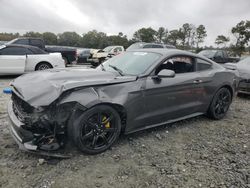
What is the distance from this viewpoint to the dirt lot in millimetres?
2410

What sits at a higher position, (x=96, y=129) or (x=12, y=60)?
(x=12, y=60)

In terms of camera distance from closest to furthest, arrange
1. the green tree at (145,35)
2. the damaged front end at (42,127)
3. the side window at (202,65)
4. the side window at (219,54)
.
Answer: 1. the damaged front end at (42,127)
2. the side window at (202,65)
3. the side window at (219,54)
4. the green tree at (145,35)

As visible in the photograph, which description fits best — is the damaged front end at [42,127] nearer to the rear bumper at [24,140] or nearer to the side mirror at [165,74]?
the rear bumper at [24,140]

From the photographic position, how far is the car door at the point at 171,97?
10.8 ft

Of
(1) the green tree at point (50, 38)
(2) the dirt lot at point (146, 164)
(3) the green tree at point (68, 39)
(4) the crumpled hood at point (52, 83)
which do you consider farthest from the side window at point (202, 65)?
(3) the green tree at point (68, 39)

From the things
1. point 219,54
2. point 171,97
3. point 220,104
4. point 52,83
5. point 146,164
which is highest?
point 219,54

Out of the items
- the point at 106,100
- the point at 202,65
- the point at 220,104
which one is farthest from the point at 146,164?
the point at 220,104

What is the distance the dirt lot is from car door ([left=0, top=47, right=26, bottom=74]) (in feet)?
17.8

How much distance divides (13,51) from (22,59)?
0.49m

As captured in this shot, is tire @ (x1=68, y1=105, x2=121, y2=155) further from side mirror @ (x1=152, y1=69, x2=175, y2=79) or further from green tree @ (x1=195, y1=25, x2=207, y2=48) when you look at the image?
green tree @ (x1=195, y1=25, x2=207, y2=48)

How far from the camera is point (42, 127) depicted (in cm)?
254

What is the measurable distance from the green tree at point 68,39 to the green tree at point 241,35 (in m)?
34.8

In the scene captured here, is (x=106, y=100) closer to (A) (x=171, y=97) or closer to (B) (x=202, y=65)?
(A) (x=171, y=97)

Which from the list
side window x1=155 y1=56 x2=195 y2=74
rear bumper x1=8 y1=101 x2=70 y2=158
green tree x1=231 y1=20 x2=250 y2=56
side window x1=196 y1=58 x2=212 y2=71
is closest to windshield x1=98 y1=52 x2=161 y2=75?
side window x1=155 y1=56 x2=195 y2=74
